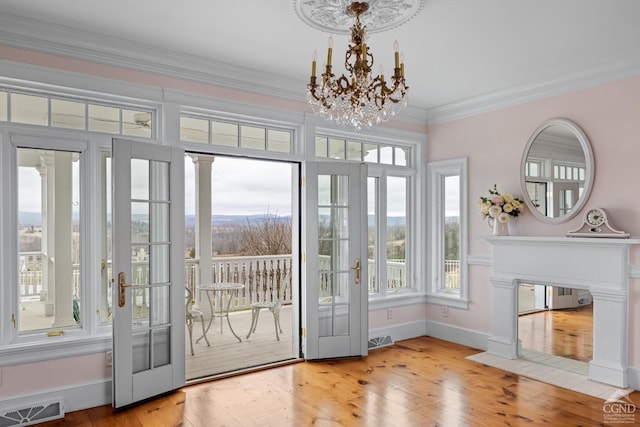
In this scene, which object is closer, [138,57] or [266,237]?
[138,57]

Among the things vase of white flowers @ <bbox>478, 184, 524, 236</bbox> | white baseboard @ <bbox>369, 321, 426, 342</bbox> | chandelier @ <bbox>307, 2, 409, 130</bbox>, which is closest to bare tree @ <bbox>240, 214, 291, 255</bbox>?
white baseboard @ <bbox>369, 321, 426, 342</bbox>

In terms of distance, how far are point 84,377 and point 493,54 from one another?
4423mm

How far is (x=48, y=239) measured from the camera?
12.0 ft

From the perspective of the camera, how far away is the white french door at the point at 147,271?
3654mm

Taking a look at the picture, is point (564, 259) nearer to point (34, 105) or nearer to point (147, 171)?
point (147, 171)

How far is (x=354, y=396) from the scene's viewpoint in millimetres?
3914

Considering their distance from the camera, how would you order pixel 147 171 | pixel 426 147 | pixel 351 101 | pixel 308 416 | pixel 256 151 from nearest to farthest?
pixel 351 101
pixel 308 416
pixel 147 171
pixel 256 151
pixel 426 147

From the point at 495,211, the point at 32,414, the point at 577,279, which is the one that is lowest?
the point at 32,414

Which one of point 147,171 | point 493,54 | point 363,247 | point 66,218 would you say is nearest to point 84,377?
point 66,218

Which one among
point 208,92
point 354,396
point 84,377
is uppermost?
point 208,92

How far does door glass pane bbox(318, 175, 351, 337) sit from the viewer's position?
16.4 ft

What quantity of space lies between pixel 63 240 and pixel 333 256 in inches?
103

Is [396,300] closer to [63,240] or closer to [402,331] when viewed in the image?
[402,331]

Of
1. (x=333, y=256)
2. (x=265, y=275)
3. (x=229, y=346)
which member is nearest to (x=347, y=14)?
(x=333, y=256)
